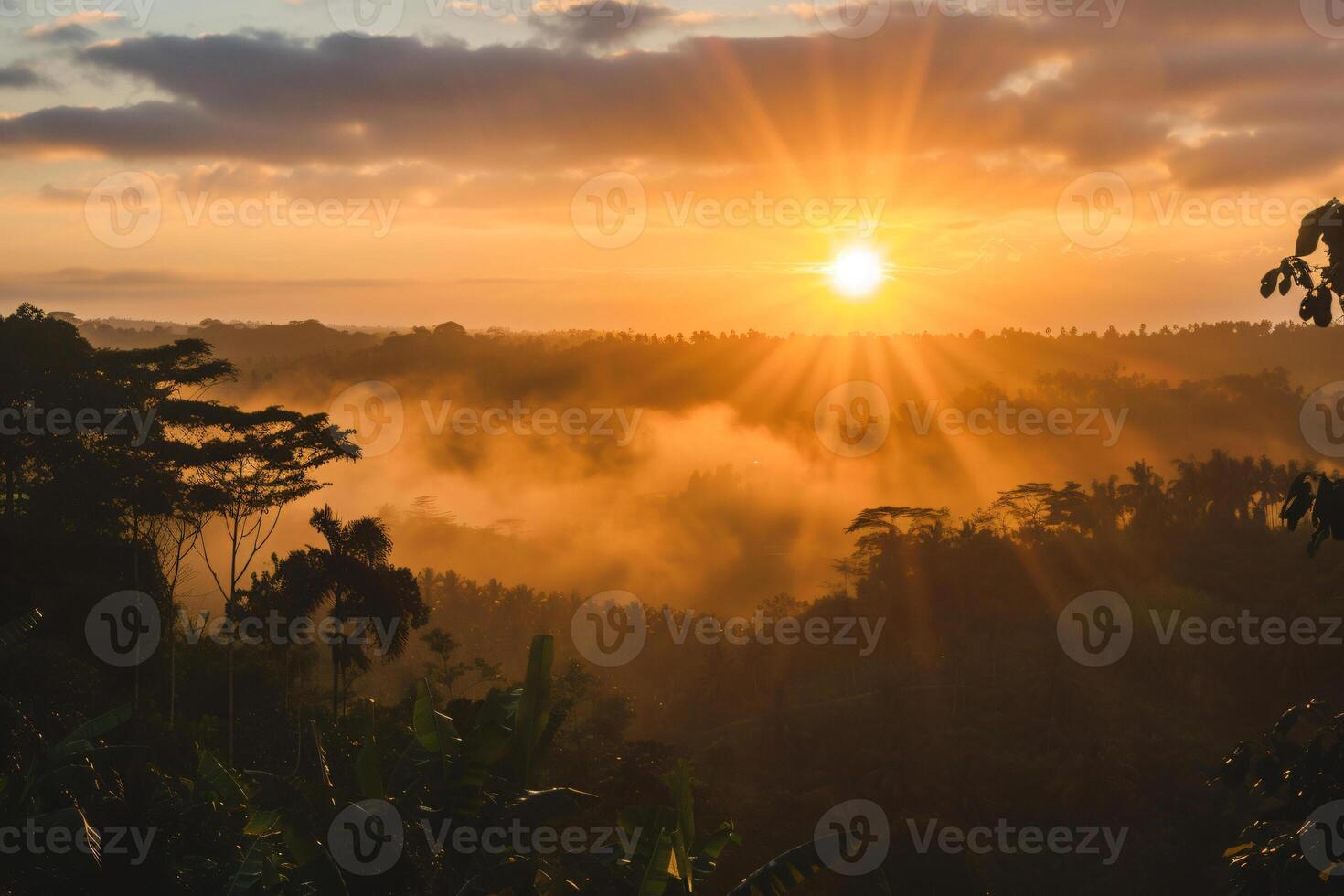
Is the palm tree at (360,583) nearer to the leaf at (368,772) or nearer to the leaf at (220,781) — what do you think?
the leaf at (220,781)

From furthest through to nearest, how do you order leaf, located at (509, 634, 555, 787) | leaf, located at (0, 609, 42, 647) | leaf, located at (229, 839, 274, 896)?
leaf, located at (0, 609, 42, 647) → leaf, located at (509, 634, 555, 787) → leaf, located at (229, 839, 274, 896)

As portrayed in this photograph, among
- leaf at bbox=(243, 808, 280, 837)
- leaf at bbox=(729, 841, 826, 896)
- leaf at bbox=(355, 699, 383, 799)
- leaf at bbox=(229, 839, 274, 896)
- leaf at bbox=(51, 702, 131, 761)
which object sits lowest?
leaf at bbox=(229, 839, 274, 896)

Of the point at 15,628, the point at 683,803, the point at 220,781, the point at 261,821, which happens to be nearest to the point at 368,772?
the point at 261,821

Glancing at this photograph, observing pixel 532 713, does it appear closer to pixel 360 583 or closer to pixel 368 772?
pixel 368 772

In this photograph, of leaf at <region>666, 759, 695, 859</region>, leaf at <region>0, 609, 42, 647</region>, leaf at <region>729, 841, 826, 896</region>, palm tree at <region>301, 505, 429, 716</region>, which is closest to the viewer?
leaf at <region>729, 841, 826, 896</region>

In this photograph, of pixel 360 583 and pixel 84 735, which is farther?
pixel 360 583

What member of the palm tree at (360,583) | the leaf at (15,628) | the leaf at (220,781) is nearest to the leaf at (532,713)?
the leaf at (220,781)

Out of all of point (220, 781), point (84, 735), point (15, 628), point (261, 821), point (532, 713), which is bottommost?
point (84, 735)

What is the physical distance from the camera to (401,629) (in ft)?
132

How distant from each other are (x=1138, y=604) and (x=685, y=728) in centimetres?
4135

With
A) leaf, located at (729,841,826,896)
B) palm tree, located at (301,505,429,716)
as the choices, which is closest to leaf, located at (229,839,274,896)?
leaf, located at (729,841,826,896)

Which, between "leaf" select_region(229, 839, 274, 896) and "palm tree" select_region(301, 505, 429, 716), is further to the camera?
"palm tree" select_region(301, 505, 429, 716)

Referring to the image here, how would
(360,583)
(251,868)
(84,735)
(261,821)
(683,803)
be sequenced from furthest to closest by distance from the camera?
(360,583) → (84,735) → (251,868) → (683,803) → (261,821)

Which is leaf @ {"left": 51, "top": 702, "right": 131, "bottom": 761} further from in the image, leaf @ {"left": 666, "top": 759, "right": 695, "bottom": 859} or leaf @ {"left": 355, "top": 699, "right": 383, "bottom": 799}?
leaf @ {"left": 666, "top": 759, "right": 695, "bottom": 859}
